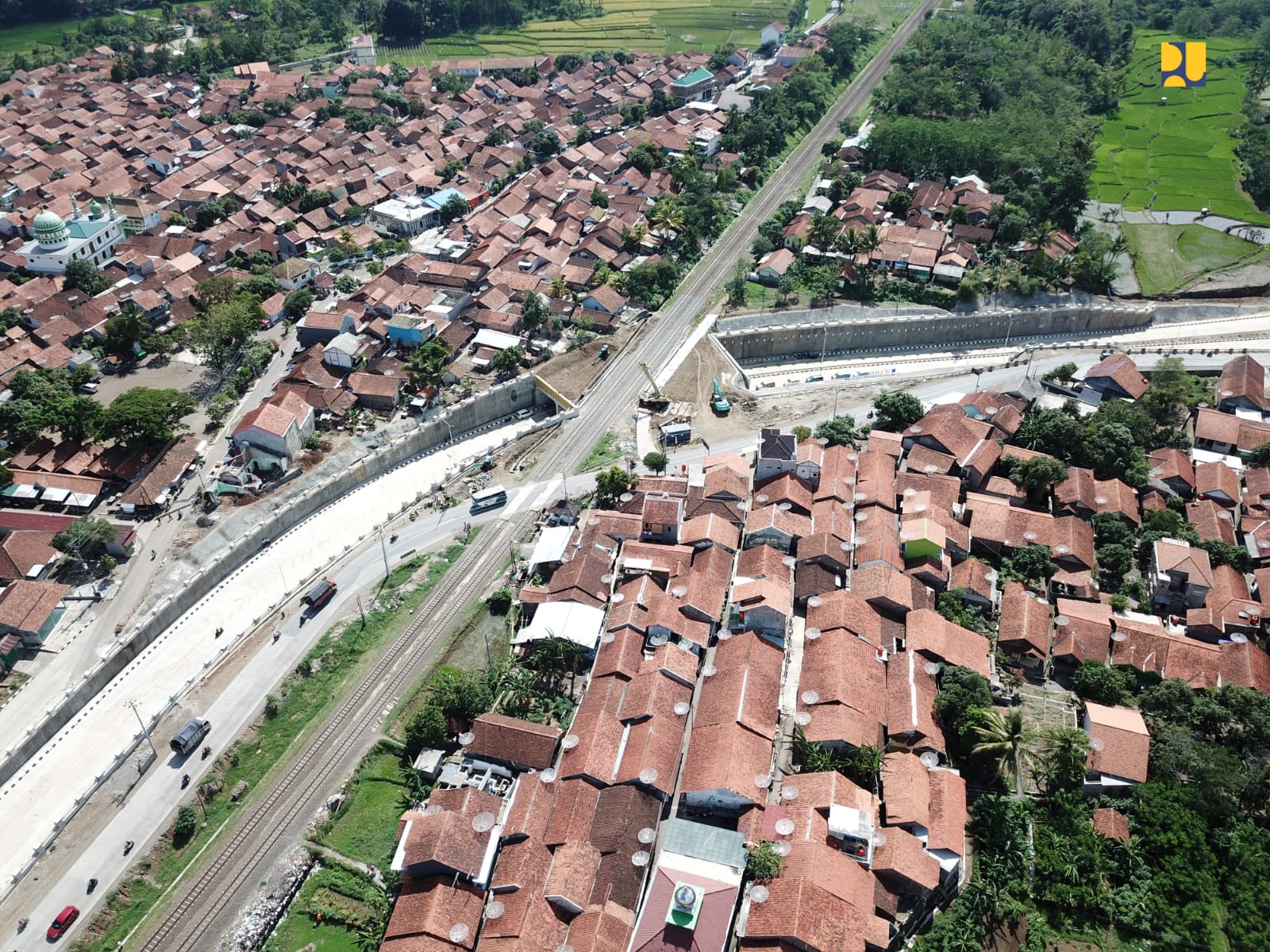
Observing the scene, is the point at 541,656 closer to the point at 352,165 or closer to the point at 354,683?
the point at 354,683

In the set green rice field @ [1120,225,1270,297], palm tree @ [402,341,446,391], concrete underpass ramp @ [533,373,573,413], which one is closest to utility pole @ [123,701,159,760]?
palm tree @ [402,341,446,391]

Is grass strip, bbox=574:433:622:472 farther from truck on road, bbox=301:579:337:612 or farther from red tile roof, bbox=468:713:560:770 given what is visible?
red tile roof, bbox=468:713:560:770

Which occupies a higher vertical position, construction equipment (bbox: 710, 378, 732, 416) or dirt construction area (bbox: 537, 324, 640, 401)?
dirt construction area (bbox: 537, 324, 640, 401)

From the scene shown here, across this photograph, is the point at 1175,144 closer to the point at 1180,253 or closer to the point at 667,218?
the point at 1180,253

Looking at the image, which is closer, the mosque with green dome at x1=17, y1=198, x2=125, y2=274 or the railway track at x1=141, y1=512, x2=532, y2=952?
the railway track at x1=141, y1=512, x2=532, y2=952

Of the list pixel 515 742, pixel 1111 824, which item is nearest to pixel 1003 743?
pixel 1111 824

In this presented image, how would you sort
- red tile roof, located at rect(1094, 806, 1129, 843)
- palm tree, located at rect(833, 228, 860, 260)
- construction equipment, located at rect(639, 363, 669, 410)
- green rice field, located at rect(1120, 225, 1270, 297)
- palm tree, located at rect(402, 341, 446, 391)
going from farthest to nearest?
1. green rice field, located at rect(1120, 225, 1270, 297)
2. palm tree, located at rect(833, 228, 860, 260)
3. construction equipment, located at rect(639, 363, 669, 410)
4. palm tree, located at rect(402, 341, 446, 391)
5. red tile roof, located at rect(1094, 806, 1129, 843)

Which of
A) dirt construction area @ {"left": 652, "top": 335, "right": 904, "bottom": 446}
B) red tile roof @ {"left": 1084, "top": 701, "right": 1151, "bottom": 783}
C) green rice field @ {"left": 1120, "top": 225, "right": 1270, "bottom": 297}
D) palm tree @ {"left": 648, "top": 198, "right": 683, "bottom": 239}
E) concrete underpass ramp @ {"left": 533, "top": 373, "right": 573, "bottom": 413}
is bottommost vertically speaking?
red tile roof @ {"left": 1084, "top": 701, "right": 1151, "bottom": 783}
